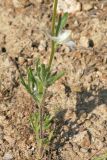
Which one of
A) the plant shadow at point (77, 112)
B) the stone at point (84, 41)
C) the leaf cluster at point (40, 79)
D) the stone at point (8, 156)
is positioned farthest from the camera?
the stone at point (84, 41)

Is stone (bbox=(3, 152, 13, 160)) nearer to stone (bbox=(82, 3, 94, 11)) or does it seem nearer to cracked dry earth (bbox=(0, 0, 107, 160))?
cracked dry earth (bbox=(0, 0, 107, 160))

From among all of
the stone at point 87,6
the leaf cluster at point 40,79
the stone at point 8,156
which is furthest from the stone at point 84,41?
the stone at point 8,156

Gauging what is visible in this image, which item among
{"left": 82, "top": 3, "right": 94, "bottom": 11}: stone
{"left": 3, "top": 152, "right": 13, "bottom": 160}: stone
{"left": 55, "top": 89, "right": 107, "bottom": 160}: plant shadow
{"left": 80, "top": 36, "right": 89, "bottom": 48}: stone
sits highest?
{"left": 82, "top": 3, "right": 94, "bottom": 11}: stone

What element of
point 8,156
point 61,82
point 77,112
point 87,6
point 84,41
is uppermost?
point 87,6

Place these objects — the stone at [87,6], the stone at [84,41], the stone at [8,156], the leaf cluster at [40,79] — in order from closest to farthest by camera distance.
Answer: the leaf cluster at [40,79]
the stone at [8,156]
the stone at [84,41]
the stone at [87,6]

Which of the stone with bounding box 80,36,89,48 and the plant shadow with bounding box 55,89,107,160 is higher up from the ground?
the stone with bounding box 80,36,89,48

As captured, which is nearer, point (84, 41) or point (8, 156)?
point (8, 156)

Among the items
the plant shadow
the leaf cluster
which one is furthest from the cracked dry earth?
the leaf cluster

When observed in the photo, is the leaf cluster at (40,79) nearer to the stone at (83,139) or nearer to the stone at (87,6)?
the stone at (83,139)

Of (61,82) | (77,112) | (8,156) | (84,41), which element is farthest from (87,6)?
(8,156)

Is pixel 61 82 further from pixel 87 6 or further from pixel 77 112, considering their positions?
pixel 87 6
